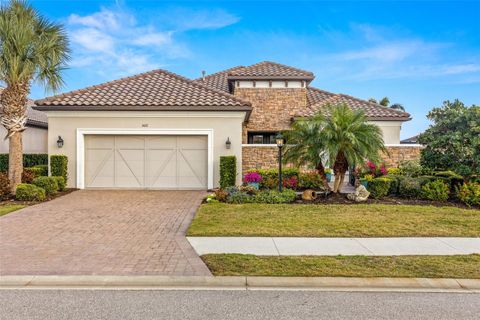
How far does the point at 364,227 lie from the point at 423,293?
3488 mm

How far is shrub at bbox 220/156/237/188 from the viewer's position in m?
14.5

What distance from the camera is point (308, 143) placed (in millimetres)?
11633

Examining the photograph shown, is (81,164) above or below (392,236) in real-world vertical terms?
above

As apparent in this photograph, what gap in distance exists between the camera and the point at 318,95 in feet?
78.2

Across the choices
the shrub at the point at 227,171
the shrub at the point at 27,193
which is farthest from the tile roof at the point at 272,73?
the shrub at the point at 27,193

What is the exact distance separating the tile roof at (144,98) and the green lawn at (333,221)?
18.8ft

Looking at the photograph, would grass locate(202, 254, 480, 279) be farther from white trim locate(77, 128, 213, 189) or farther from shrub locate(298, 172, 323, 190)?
white trim locate(77, 128, 213, 189)

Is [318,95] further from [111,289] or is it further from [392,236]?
[111,289]

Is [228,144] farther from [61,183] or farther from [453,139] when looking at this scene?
[453,139]

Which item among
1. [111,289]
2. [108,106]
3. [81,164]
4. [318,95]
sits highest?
[318,95]

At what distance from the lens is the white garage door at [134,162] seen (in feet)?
50.2

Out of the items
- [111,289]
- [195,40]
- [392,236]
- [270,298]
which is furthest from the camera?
[195,40]

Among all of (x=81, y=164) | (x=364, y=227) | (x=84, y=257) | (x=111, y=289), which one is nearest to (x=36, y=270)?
(x=84, y=257)

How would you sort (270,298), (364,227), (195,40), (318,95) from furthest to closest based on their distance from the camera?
1. (318,95)
2. (195,40)
3. (364,227)
4. (270,298)
